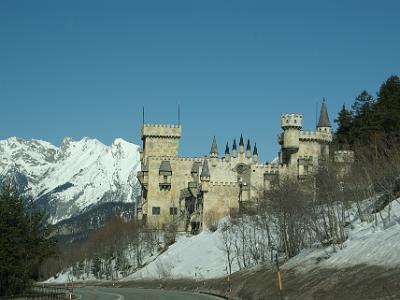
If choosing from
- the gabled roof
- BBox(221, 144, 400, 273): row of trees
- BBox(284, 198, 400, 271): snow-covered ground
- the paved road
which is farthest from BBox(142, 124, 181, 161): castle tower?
BBox(284, 198, 400, 271): snow-covered ground

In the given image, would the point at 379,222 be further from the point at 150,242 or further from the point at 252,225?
the point at 150,242

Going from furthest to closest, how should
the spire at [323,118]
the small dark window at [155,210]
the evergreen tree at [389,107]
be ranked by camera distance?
the small dark window at [155,210] → the spire at [323,118] → the evergreen tree at [389,107]

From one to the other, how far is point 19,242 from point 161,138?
214ft

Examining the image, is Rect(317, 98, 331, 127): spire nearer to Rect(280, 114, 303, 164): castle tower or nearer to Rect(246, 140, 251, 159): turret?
Rect(280, 114, 303, 164): castle tower

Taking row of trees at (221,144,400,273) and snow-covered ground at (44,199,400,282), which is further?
row of trees at (221,144,400,273)

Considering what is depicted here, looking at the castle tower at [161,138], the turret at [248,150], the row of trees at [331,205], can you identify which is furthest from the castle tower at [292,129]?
the row of trees at [331,205]

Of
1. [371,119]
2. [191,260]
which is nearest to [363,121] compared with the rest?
[371,119]

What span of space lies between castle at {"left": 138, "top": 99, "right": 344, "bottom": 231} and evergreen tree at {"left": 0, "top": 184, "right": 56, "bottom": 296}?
42.0 m

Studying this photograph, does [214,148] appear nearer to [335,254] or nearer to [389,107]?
[389,107]

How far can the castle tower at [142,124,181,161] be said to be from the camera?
4831 inches

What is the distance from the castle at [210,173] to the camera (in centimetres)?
10675

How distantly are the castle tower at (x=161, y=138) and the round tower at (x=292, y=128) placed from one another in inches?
845

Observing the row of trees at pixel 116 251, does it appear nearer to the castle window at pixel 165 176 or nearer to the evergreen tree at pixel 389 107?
the castle window at pixel 165 176

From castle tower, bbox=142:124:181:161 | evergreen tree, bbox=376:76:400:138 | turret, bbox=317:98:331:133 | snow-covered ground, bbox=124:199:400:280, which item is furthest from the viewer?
castle tower, bbox=142:124:181:161
